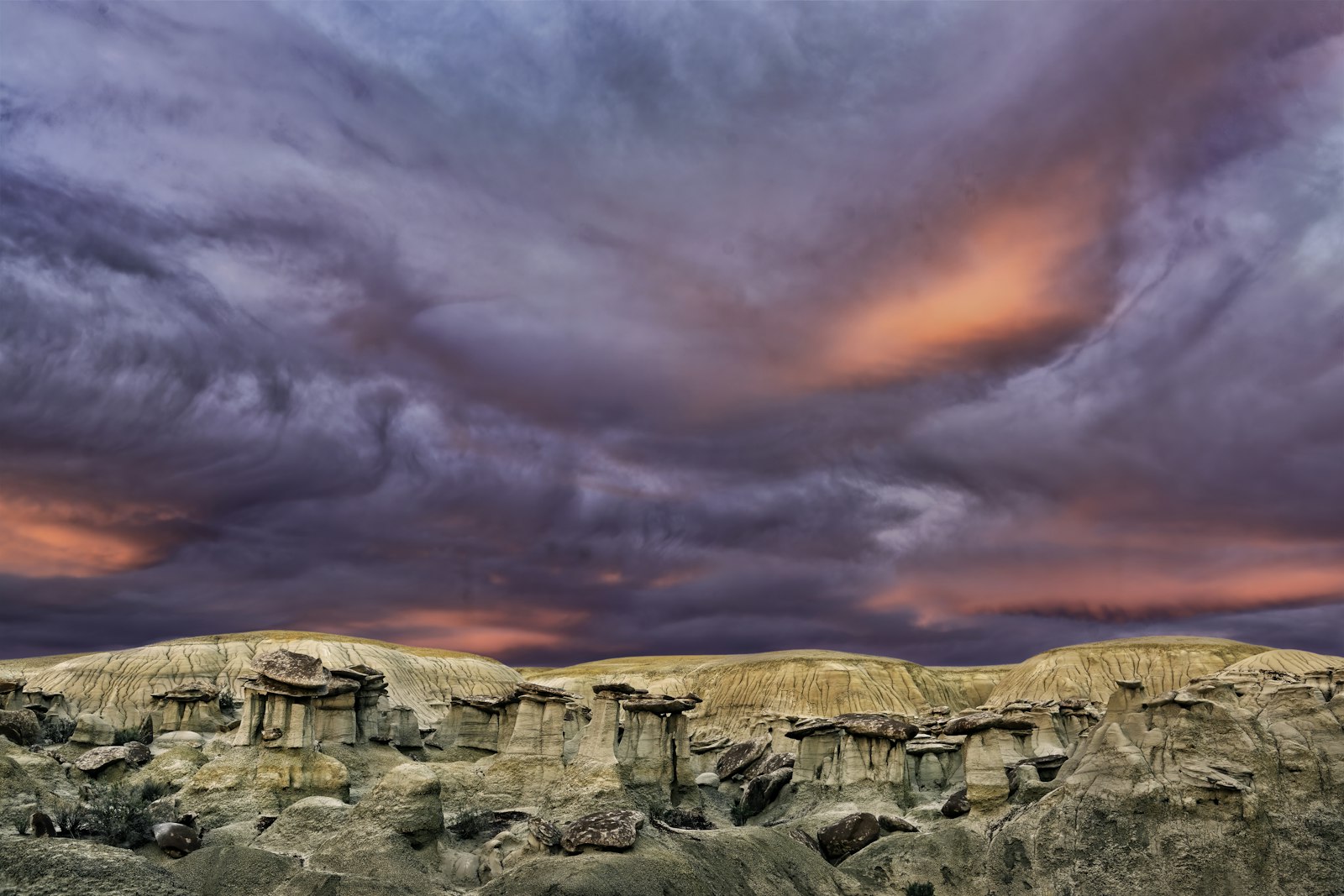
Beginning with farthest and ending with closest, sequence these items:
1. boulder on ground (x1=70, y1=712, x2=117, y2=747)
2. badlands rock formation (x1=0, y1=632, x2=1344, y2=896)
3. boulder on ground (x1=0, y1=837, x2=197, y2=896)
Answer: boulder on ground (x1=70, y1=712, x2=117, y2=747) → badlands rock formation (x1=0, y1=632, x2=1344, y2=896) → boulder on ground (x1=0, y1=837, x2=197, y2=896)

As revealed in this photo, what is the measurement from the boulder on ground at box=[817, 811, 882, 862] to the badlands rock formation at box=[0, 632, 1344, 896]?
0.07 m

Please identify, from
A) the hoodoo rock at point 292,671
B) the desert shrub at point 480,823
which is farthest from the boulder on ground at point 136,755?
the desert shrub at point 480,823

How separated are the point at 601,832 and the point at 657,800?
1197cm

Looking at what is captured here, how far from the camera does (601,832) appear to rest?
22.7 meters

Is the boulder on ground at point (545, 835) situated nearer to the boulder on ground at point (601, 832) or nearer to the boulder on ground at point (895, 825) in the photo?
the boulder on ground at point (601, 832)

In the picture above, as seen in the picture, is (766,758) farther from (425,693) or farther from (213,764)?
(425,693)

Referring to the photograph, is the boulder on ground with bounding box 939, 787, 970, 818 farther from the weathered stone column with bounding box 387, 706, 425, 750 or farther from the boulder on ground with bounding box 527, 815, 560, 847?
the weathered stone column with bounding box 387, 706, 425, 750

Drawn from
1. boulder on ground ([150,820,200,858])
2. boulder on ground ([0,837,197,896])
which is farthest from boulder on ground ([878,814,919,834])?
boulder on ground ([0,837,197,896])

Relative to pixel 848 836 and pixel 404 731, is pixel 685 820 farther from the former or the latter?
pixel 404 731

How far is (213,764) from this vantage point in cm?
3192

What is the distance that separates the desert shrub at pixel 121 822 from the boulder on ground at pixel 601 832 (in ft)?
37.0

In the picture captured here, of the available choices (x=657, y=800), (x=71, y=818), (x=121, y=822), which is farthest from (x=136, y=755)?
(x=657, y=800)

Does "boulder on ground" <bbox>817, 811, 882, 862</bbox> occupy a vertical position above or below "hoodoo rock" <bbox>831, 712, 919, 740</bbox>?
below

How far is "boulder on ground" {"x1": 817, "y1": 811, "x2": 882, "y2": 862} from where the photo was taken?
93.5 ft
